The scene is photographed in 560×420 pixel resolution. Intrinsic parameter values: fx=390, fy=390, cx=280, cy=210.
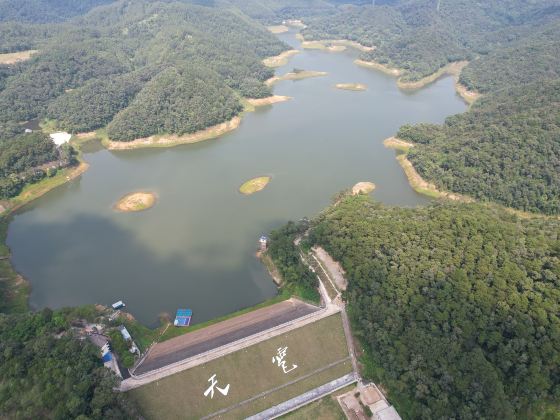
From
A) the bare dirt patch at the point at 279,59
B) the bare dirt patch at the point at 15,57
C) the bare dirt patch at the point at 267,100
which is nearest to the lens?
the bare dirt patch at the point at 267,100

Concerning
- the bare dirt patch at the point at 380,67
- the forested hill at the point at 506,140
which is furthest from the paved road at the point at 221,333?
the bare dirt patch at the point at 380,67

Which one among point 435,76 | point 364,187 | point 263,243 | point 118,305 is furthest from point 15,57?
point 435,76

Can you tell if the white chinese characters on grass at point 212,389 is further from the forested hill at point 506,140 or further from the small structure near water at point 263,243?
the forested hill at point 506,140

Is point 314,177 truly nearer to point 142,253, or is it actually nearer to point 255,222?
point 255,222

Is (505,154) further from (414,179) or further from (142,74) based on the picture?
(142,74)

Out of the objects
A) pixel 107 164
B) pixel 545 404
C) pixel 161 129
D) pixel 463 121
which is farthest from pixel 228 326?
pixel 463 121

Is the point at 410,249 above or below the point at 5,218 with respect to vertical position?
above

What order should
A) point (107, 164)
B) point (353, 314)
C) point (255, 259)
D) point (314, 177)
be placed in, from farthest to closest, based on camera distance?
point (107, 164) → point (314, 177) → point (255, 259) → point (353, 314)
